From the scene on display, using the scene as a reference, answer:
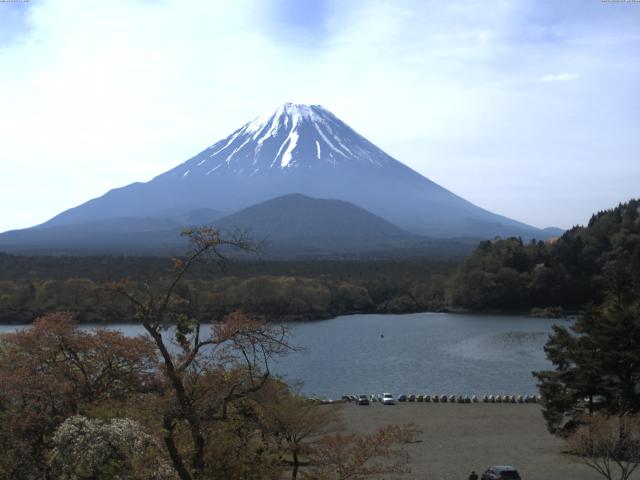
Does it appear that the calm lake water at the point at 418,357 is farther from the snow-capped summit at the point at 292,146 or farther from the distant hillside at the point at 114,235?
the snow-capped summit at the point at 292,146

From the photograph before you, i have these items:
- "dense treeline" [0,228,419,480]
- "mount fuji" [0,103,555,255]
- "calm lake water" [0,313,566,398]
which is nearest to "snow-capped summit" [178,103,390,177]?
"mount fuji" [0,103,555,255]

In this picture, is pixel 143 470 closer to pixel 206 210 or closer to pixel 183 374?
pixel 183 374

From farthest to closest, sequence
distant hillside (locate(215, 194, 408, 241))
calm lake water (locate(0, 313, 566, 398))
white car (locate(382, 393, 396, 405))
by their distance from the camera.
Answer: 1. distant hillside (locate(215, 194, 408, 241))
2. calm lake water (locate(0, 313, 566, 398))
3. white car (locate(382, 393, 396, 405))

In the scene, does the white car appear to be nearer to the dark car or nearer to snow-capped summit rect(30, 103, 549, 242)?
the dark car

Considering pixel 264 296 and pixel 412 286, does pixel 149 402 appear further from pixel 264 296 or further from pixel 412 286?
pixel 412 286

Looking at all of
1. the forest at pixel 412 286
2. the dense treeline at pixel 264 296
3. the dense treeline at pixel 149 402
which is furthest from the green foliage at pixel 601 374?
the forest at pixel 412 286

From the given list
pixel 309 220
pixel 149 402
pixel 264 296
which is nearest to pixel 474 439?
pixel 149 402
